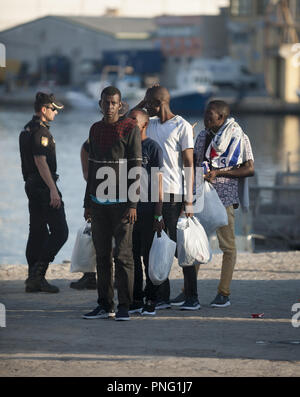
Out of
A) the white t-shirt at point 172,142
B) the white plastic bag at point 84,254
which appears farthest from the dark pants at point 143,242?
the white plastic bag at point 84,254

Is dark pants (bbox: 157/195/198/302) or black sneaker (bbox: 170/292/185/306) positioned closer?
dark pants (bbox: 157/195/198/302)

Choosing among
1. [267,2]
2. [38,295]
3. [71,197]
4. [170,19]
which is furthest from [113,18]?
[38,295]

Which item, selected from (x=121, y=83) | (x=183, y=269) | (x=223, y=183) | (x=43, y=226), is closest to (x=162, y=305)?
(x=183, y=269)

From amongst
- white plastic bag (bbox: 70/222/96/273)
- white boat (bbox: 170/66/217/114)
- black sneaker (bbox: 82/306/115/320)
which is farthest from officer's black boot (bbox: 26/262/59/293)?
white boat (bbox: 170/66/217/114)

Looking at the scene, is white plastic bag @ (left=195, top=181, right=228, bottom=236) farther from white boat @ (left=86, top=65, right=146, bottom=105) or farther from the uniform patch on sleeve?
white boat @ (left=86, top=65, right=146, bottom=105)

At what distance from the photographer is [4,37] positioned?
105 meters

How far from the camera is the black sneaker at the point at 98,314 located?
24.9ft

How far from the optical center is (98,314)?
7625 mm

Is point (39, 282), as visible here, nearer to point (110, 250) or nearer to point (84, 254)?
point (84, 254)

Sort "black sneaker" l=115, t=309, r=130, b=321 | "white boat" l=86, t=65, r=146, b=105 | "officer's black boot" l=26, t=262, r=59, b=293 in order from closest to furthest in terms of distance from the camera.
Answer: "black sneaker" l=115, t=309, r=130, b=321 < "officer's black boot" l=26, t=262, r=59, b=293 < "white boat" l=86, t=65, r=146, b=105

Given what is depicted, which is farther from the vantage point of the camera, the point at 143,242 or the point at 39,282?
the point at 39,282

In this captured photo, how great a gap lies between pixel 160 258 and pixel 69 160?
38041 millimetres

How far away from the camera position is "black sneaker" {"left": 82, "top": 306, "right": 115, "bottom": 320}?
7.60m

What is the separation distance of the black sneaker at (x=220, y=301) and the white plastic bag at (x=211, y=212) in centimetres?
56
